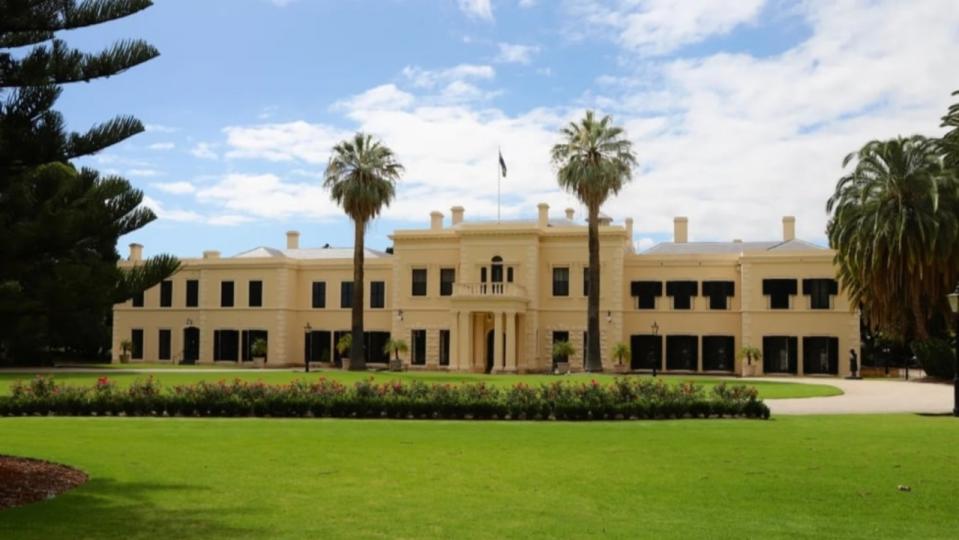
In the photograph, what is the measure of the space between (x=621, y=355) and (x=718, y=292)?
5.59 m

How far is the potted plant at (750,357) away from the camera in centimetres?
4088

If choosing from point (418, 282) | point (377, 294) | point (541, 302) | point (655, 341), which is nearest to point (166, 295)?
point (377, 294)

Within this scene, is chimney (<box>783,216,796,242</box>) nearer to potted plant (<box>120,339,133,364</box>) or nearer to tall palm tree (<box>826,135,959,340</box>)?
tall palm tree (<box>826,135,959,340</box>)

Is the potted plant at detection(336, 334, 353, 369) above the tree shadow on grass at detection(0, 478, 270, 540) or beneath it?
above

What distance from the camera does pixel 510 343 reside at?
4262cm

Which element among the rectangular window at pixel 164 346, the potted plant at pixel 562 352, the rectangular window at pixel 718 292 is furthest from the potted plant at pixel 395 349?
the rectangular window at pixel 718 292

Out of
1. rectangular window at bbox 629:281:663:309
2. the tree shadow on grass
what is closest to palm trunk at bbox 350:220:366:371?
rectangular window at bbox 629:281:663:309

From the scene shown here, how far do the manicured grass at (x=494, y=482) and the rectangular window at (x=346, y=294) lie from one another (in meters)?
32.9

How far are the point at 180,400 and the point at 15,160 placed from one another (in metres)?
10.9

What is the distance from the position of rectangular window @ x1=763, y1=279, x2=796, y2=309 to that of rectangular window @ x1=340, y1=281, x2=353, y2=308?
20.5 meters

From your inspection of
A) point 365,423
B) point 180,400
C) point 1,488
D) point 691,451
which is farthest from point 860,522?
point 180,400

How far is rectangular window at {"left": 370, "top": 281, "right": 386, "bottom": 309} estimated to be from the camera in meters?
48.3

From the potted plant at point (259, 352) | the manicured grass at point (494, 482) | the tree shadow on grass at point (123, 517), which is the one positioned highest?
the potted plant at point (259, 352)

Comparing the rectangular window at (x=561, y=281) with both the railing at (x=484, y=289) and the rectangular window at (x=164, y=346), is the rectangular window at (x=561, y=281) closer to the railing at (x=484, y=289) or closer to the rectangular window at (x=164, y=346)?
the railing at (x=484, y=289)
